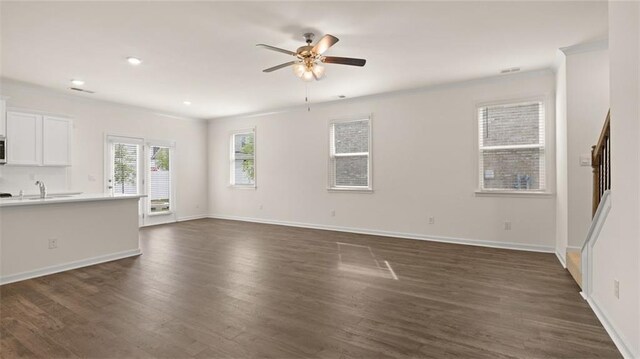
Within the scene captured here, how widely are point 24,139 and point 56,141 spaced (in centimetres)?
46

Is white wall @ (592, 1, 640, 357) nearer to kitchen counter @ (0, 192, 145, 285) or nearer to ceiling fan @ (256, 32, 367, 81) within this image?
ceiling fan @ (256, 32, 367, 81)

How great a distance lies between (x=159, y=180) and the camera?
7.86m

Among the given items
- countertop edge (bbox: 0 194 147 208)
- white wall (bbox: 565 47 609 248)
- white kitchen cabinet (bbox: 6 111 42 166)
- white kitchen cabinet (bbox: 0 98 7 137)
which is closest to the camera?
countertop edge (bbox: 0 194 147 208)

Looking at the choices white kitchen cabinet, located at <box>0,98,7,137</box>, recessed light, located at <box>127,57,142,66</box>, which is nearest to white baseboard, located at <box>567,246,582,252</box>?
recessed light, located at <box>127,57,142,66</box>

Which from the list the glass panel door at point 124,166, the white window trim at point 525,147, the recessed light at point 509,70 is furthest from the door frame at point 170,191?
the recessed light at point 509,70

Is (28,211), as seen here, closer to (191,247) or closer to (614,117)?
(191,247)

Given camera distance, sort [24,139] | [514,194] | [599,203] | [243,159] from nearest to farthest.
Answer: [599,203] < [514,194] < [24,139] < [243,159]

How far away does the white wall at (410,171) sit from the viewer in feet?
16.7

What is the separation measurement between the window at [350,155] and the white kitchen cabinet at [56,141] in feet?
16.1

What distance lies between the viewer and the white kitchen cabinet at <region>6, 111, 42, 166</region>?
5.21 meters

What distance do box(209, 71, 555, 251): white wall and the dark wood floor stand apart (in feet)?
2.56

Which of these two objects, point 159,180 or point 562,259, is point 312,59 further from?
point 159,180

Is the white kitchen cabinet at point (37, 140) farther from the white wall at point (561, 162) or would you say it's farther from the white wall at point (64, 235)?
the white wall at point (561, 162)

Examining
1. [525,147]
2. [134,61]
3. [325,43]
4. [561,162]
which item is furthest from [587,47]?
[134,61]
